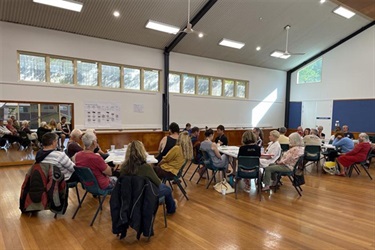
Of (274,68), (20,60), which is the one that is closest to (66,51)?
(20,60)

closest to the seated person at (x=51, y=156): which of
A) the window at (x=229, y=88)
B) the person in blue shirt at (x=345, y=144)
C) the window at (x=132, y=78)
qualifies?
the window at (x=132, y=78)

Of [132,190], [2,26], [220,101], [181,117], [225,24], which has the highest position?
[225,24]

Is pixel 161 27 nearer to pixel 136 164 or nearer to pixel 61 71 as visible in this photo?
pixel 61 71

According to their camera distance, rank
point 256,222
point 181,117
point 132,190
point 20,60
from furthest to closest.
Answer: point 181,117 < point 20,60 < point 256,222 < point 132,190

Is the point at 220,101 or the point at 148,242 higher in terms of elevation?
the point at 220,101

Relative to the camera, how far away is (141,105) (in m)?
8.28

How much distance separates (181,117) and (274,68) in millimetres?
5900

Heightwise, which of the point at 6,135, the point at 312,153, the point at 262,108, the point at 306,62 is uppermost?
the point at 306,62

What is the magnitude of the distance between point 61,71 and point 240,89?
24.6 feet

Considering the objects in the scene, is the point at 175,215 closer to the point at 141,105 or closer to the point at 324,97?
the point at 141,105

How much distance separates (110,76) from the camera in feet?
25.7

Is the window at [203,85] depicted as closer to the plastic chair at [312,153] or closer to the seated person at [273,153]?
the plastic chair at [312,153]

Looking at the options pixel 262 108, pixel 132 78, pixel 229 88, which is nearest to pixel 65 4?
pixel 132 78

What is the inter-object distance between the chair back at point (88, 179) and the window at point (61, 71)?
4976mm
